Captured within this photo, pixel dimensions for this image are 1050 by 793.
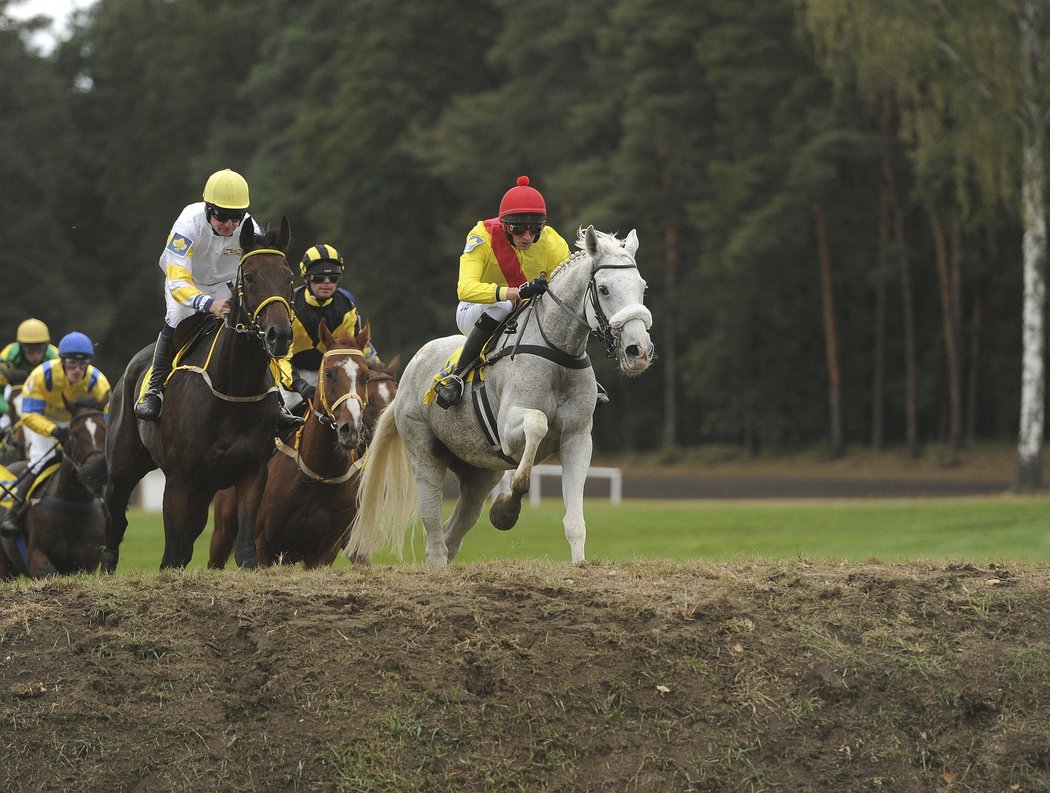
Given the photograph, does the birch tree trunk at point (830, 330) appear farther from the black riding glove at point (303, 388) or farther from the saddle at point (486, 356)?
the saddle at point (486, 356)

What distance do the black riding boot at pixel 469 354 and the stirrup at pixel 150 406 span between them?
1913 millimetres

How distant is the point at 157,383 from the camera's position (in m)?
10.4

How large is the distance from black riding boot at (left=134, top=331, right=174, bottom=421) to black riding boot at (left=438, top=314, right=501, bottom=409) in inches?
75.8

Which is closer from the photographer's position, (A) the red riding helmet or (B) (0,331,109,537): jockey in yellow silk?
(A) the red riding helmet

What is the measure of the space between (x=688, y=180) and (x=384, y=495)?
35379 mm

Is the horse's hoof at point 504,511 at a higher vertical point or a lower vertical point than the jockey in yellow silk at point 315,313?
lower

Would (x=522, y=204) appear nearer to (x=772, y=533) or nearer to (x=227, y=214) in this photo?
(x=227, y=214)

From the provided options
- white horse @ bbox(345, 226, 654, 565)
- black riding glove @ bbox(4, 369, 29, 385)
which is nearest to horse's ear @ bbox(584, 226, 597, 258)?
white horse @ bbox(345, 226, 654, 565)

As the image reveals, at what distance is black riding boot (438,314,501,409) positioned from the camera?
10.0 meters

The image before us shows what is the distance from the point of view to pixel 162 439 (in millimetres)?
10289

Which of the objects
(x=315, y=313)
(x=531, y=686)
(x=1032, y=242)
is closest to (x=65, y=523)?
(x=315, y=313)

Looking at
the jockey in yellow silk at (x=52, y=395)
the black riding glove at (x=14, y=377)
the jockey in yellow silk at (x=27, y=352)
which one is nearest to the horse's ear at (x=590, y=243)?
the jockey in yellow silk at (x=52, y=395)

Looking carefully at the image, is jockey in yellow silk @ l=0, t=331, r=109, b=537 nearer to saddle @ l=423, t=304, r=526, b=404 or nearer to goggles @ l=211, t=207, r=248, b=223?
goggles @ l=211, t=207, r=248, b=223

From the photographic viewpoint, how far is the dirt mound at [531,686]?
22.4 feet
